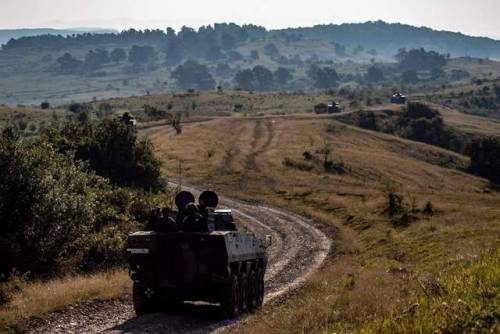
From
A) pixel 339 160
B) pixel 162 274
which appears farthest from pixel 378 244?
pixel 339 160

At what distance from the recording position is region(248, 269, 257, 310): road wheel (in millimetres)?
21748

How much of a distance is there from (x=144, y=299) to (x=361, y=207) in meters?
37.5

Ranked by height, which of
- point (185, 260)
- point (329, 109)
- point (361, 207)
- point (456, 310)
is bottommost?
point (361, 207)

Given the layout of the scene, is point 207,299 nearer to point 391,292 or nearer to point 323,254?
point 391,292

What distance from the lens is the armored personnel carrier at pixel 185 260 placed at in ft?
61.9

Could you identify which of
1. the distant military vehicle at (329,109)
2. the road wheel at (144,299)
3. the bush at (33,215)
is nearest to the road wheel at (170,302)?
the road wheel at (144,299)

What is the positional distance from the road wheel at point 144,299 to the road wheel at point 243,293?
2.57m

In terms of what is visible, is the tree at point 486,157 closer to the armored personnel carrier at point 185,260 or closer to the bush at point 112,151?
the bush at point 112,151

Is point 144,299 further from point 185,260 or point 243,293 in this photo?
point 243,293

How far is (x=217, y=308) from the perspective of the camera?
2078cm

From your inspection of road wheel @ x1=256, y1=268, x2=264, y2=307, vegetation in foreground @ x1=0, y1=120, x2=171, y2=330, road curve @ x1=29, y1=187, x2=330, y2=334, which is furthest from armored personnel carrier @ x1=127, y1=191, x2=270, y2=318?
vegetation in foreground @ x1=0, y1=120, x2=171, y2=330

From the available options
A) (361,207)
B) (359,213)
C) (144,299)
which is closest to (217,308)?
(144,299)

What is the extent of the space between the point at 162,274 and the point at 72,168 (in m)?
16.4

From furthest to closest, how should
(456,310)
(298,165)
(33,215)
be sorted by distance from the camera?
(298,165) < (33,215) < (456,310)
